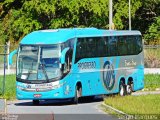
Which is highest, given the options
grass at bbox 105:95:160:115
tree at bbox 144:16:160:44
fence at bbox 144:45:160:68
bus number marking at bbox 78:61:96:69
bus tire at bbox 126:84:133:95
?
tree at bbox 144:16:160:44

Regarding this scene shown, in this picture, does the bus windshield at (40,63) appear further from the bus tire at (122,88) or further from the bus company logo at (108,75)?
the bus tire at (122,88)

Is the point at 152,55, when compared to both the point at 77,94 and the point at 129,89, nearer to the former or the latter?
the point at 129,89

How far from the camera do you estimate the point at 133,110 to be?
19.8 metres

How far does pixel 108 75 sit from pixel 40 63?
489 cm

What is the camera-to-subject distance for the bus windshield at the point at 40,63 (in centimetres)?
2661

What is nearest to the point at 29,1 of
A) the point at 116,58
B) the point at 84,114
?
the point at 116,58

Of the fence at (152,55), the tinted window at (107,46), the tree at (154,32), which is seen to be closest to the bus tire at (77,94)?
the tinted window at (107,46)

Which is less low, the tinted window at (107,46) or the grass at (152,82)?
the tinted window at (107,46)

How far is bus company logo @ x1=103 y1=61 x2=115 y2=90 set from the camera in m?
30.2

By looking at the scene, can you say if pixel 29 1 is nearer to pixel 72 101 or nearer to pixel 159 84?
pixel 159 84

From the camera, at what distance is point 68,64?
2702 cm

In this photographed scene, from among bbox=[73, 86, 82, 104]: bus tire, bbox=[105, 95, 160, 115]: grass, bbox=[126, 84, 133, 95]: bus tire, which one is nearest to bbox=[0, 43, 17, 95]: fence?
bbox=[73, 86, 82, 104]: bus tire

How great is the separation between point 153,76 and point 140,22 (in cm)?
3624

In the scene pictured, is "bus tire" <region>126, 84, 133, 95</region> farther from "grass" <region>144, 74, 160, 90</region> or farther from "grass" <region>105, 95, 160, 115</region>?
"grass" <region>105, 95, 160, 115</region>
